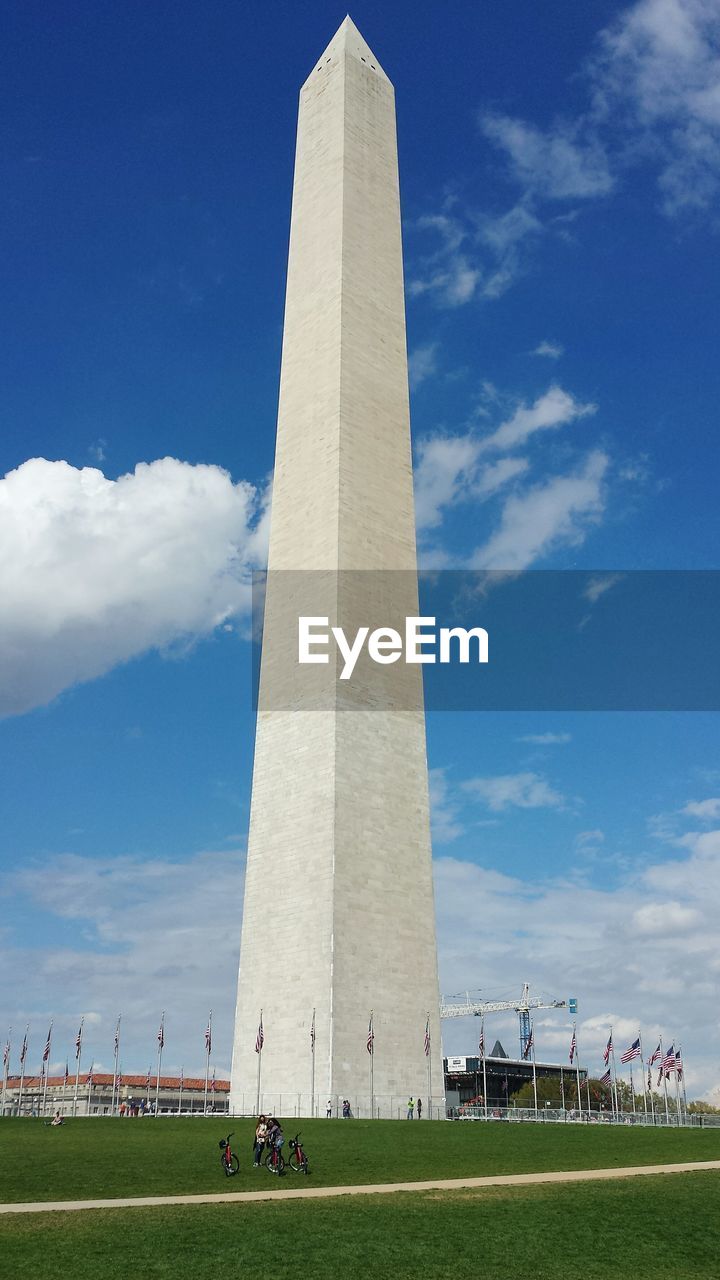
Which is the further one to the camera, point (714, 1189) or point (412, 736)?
point (412, 736)

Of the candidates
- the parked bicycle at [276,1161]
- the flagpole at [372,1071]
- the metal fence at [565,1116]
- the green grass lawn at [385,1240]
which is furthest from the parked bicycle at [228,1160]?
the metal fence at [565,1116]

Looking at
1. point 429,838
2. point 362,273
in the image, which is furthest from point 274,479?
point 429,838

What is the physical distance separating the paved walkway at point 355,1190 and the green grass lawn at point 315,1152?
759 millimetres

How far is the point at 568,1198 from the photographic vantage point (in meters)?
22.9

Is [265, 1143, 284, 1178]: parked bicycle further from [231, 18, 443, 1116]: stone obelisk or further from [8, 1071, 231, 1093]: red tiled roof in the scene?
[8, 1071, 231, 1093]: red tiled roof

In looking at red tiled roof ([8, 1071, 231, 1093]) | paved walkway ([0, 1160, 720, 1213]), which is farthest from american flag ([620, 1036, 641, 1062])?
red tiled roof ([8, 1071, 231, 1093])

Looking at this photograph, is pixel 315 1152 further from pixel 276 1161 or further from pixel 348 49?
pixel 348 49

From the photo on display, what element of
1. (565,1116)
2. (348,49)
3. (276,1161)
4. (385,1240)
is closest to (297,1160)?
(276,1161)

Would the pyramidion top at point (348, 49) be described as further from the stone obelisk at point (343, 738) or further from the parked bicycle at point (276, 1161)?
the parked bicycle at point (276, 1161)

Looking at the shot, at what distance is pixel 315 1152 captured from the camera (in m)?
Result: 29.7

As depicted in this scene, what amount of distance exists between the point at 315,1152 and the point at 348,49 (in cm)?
5307

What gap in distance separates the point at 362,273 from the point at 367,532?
1348 centimetres

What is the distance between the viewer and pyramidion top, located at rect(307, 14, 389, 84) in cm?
6159

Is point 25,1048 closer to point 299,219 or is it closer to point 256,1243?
point 299,219
